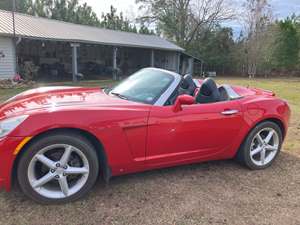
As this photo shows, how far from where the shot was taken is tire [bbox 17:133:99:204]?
265cm

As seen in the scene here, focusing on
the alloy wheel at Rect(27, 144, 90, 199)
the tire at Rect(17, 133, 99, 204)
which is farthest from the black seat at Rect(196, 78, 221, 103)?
the alloy wheel at Rect(27, 144, 90, 199)

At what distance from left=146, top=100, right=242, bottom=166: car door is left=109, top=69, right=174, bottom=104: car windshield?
27 cm

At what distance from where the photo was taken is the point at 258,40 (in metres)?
34.2

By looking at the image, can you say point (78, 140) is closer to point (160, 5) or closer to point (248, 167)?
point (248, 167)

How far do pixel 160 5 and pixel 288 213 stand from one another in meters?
40.9

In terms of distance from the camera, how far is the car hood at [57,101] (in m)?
2.89

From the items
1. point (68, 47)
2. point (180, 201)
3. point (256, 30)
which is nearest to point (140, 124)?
point (180, 201)

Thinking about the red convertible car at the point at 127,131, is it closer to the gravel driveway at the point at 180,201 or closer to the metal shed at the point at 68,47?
the gravel driveway at the point at 180,201

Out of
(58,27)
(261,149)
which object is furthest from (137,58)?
(261,149)

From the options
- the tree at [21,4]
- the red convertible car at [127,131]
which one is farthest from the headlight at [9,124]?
the tree at [21,4]

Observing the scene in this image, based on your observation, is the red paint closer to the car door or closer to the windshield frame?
the car door

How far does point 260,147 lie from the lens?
13.1 ft

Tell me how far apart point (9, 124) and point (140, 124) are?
1.25 m

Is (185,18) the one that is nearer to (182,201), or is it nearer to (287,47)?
(287,47)
